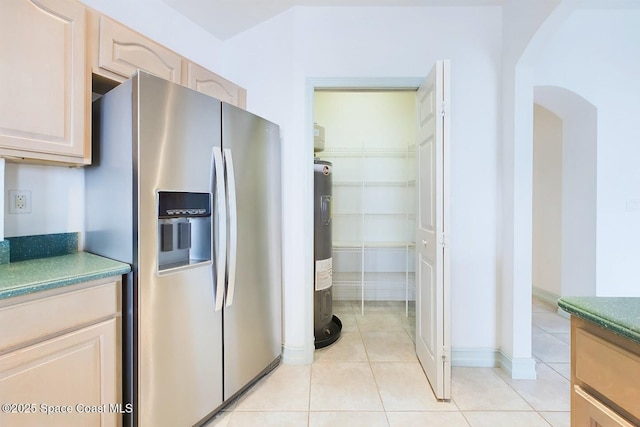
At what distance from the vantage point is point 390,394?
5.96ft

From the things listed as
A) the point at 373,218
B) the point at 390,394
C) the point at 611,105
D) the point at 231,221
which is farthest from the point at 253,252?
the point at 611,105

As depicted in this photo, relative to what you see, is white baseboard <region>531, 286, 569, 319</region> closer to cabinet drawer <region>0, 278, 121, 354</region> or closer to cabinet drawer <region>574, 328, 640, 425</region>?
cabinet drawer <region>574, 328, 640, 425</region>

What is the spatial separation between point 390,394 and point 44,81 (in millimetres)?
2479

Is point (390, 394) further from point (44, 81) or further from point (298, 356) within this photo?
point (44, 81)

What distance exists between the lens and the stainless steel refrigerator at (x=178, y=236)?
4.15 feet

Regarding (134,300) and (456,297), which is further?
(456,297)

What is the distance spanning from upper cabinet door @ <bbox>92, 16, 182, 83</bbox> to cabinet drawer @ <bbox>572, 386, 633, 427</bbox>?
7.53 feet

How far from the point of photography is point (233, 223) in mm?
1631

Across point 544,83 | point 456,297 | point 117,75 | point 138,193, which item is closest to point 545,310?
point 456,297

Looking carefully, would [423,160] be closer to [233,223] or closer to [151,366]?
[233,223]

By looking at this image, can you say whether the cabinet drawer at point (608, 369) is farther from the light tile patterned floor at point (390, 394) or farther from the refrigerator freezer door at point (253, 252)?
the refrigerator freezer door at point (253, 252)

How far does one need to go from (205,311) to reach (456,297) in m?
1.82

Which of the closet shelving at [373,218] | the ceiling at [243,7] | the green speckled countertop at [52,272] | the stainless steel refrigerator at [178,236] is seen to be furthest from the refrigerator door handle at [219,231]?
the closet shelving at [373,218]

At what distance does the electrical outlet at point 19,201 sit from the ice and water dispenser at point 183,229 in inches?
28.3
